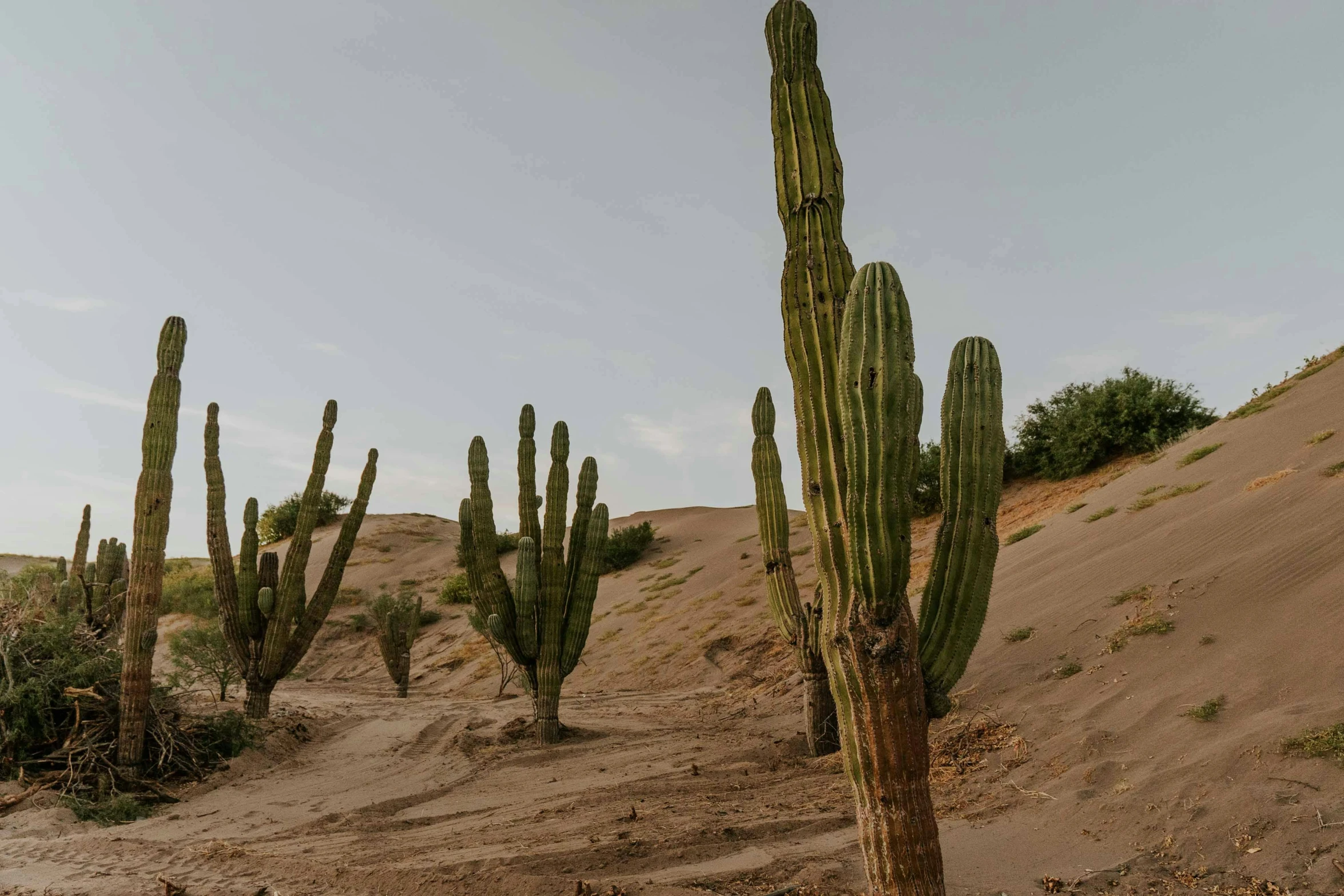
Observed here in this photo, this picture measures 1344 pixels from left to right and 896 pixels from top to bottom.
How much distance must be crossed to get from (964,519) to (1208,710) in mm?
3288

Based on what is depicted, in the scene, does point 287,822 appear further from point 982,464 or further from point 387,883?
point 982,464

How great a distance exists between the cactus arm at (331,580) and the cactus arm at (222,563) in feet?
1.95

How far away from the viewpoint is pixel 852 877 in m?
4.95

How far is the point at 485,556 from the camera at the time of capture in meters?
11.1

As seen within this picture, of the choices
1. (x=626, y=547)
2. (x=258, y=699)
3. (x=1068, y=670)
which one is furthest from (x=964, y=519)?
(x=626, y=547)

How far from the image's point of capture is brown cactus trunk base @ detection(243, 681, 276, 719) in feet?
37.6

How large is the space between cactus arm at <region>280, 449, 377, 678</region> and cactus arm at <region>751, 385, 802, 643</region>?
6.24m

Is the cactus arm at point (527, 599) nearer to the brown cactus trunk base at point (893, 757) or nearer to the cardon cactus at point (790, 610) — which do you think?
the cardon cactus at point (790, 610)

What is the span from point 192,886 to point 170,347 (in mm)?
5919

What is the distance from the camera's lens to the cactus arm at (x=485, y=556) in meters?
10.6

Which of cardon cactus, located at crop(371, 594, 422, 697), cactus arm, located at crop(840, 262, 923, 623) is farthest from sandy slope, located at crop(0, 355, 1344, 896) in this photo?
cardon cactus, located at crop(371, 594, 422, 697)

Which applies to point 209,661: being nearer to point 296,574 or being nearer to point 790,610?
point 296,574

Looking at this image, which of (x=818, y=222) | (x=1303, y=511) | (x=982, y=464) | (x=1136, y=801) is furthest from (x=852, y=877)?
(x=1303, y=511)

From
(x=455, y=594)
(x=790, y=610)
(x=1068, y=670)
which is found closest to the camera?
(x=1068, y=670)
